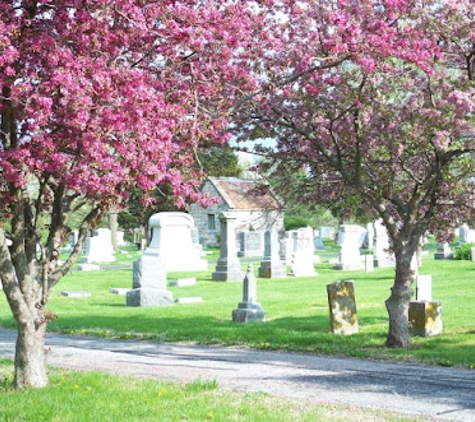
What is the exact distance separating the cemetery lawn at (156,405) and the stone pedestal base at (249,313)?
7531 mm

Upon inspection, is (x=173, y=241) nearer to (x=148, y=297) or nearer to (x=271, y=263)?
(x=271, y=263)

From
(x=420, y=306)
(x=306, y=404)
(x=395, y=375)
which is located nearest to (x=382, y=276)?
(x=420, y=306)

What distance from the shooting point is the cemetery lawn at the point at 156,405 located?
8.03 metres

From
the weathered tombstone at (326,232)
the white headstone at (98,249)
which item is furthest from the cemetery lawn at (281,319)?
the weathered tombstone at (326,232)

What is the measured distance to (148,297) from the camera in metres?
21.1

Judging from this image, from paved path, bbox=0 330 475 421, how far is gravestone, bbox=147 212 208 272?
63.2 feet

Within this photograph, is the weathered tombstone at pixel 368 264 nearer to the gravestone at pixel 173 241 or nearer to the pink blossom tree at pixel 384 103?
the gravestone at pixel 173 241

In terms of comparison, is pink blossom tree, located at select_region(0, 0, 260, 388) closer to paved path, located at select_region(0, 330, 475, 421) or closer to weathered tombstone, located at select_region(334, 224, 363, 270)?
paved path, located at select_region(0, 330, 475, 421)

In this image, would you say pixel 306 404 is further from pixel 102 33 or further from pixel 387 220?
pixel 387 220

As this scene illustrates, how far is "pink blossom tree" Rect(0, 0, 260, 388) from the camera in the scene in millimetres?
8391

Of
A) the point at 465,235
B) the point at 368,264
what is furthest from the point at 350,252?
the point at 465,235

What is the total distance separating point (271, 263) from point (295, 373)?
1999 centimetres

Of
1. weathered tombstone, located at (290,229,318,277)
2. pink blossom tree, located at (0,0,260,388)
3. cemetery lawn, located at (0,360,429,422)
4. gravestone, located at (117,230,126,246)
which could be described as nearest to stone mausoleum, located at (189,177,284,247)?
gravestone, located at (117,230,126,246)

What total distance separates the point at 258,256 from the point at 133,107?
1680 inches
